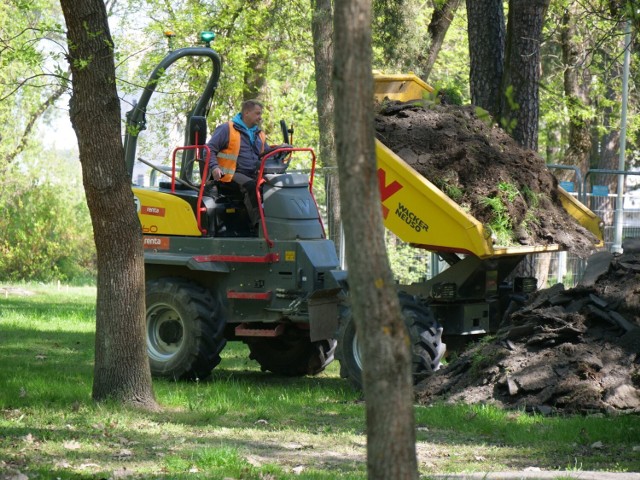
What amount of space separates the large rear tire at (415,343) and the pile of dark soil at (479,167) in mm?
1055

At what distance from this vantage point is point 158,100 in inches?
1143

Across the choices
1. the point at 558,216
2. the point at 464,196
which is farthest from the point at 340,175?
the point at 558,216

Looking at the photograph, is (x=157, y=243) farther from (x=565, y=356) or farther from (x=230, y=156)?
(x=565, y=356)

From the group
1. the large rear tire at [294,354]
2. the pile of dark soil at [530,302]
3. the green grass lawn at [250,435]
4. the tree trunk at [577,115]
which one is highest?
the tree trunk at [577,115]

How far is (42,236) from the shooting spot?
85.7ft

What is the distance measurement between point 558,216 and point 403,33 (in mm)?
9451

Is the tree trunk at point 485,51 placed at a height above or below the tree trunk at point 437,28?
below

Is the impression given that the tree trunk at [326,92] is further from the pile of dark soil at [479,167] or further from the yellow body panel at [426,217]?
the yellow body panel at [426,217]

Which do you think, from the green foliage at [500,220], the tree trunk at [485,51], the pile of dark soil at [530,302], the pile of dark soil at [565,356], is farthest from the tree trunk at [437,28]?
the pile of dark soil at [565,356]

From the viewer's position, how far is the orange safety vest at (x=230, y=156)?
37.9 ft

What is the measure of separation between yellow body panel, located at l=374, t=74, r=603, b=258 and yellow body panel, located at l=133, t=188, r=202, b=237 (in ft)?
7.63

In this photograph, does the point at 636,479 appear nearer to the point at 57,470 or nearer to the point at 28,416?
the point at 57,470

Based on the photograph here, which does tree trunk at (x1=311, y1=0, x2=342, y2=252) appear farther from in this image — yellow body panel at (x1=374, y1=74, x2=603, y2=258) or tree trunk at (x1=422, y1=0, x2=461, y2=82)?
yellow body panel at (x1=374, y1=74, x2=603, y2=258)

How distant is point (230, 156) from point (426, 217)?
2.40 metres
